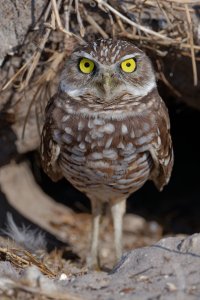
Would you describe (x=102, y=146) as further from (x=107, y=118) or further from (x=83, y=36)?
(x=83, y=36)

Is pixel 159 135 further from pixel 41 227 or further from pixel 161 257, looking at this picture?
pixel 41 227

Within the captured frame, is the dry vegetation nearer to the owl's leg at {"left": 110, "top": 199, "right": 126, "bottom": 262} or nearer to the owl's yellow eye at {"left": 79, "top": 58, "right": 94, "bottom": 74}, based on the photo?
the owl's yellow eye at {"left": 79, "top": 58, "right": 94, "bottom": 74}

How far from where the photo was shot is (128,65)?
12.7 feet

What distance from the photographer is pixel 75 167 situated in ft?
13.4

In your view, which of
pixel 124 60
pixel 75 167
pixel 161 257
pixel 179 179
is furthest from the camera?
pixel 179 179

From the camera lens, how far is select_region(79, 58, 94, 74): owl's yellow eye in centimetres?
385

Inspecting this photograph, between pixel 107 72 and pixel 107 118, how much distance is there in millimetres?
317

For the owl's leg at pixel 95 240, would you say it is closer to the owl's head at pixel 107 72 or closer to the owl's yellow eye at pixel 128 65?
the owl's head at pixel 107 72

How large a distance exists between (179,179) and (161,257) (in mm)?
3786

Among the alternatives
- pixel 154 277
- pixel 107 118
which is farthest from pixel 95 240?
pixel 154 277

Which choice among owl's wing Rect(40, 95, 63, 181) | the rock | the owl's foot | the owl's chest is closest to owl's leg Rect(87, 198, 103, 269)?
the owl's foot

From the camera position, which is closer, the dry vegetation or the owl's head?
the owl's head

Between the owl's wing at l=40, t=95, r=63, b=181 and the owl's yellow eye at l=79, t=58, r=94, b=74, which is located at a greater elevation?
the owl's yellow eye at l=79, t=58, r=94, b=74

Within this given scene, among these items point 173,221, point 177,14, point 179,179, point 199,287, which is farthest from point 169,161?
point 179,179
